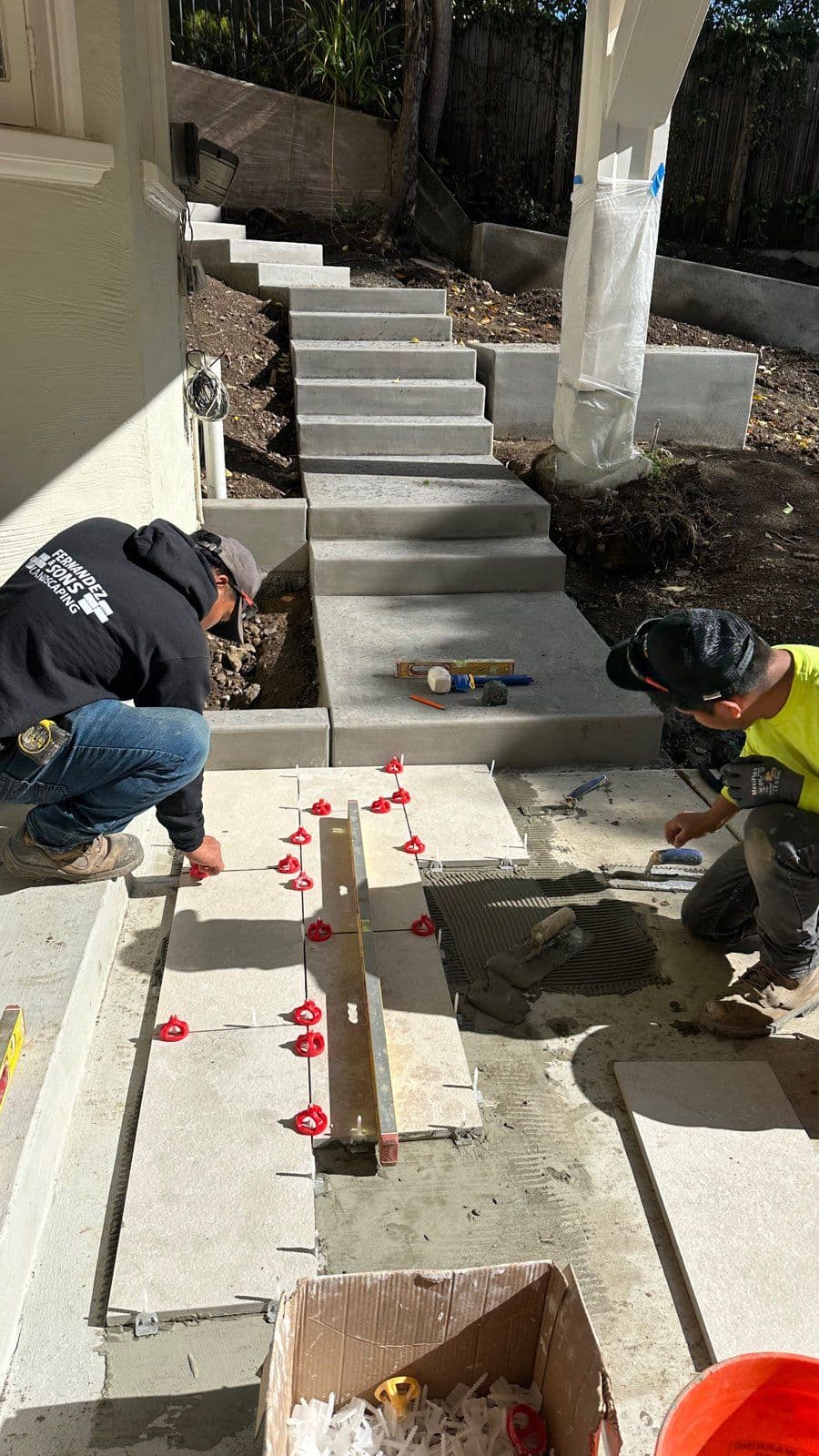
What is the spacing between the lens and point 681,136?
35.7 ft

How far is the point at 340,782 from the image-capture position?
3994 millimetres

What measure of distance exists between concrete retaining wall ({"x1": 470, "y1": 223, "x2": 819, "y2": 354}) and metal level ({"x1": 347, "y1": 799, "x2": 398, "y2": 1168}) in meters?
7.98

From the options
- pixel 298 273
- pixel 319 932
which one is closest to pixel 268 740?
pixel 319 932

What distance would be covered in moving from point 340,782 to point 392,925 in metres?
0.93

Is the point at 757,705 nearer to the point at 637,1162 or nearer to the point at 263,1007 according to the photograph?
the point at 637,1162

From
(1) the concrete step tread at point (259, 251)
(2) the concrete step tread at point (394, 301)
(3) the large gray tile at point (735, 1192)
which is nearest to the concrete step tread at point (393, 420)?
(2) the concrete step tread at point (394, 301)

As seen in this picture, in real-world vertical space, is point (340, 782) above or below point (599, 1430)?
below

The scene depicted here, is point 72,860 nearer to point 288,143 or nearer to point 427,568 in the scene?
point 427,568

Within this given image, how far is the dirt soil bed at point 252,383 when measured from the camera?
21.2 feet

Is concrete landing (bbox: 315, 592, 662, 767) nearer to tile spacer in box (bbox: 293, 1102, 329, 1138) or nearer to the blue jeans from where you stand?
the blue jeans

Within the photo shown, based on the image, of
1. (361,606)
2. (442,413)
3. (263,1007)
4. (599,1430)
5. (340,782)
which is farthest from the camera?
(442,413)

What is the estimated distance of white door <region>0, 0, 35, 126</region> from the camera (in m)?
3.05

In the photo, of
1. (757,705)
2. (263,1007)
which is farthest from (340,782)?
(757,705)

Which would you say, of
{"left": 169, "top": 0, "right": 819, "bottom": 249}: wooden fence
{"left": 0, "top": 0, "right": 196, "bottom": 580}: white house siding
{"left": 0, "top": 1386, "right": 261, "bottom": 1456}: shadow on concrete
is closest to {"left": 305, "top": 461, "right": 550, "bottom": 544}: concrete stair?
{"left": 0, "top": 0, "right": 196, "bottom": 580}: white house siding
